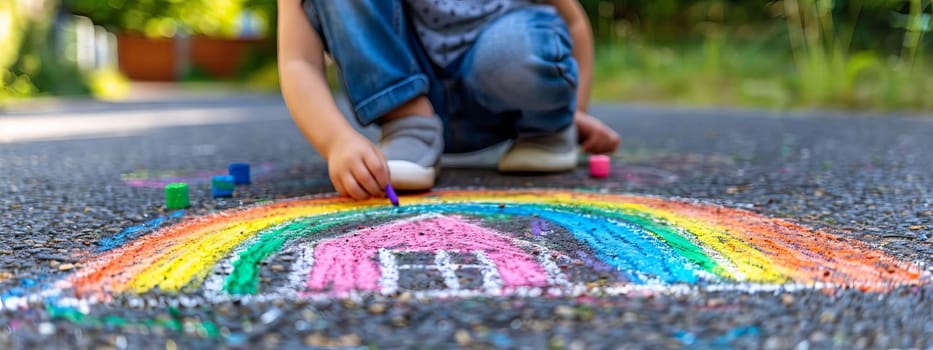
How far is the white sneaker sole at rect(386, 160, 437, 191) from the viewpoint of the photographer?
1.47 meters

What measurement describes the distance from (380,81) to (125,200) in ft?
1.67

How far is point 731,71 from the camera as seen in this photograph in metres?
6.01

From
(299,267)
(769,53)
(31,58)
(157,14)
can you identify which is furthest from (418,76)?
(157,14)

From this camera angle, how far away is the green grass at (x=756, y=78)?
4230 mm

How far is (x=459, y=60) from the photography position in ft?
5.64

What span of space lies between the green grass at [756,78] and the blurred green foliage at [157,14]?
10.6 metres

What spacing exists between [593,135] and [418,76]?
1.98ft

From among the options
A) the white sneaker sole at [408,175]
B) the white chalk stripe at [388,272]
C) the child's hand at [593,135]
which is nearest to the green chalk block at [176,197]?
the white sneaker sole at [408,175]

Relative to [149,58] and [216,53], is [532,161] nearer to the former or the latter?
[216,53]

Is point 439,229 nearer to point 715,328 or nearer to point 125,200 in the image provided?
point 715,328

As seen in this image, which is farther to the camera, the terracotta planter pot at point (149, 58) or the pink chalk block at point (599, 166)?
the terracotta planter pot at point (149, 58)

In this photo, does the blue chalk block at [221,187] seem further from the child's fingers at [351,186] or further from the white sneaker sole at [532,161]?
the white sneaker sole at [532,161]

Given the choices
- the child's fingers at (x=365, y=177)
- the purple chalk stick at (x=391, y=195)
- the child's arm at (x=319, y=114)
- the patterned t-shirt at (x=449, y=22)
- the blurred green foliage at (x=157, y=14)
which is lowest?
the purple chalk stick at (x=391, y=195)

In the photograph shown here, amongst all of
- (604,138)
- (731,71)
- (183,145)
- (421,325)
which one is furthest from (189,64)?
(421,325)
